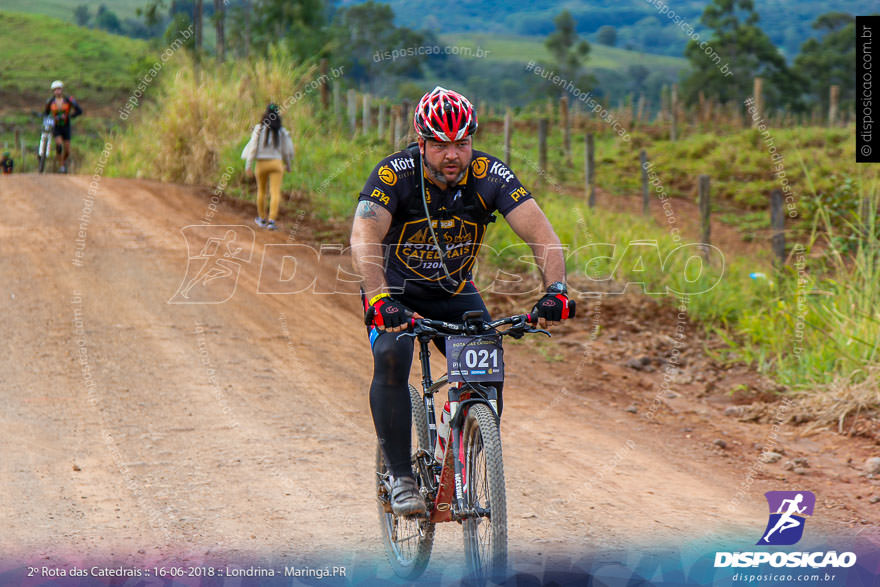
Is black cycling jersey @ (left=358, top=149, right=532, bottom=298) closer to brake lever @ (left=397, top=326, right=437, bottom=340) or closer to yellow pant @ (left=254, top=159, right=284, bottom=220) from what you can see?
brake lever @ (left=397, top=326, right=437, bottom=340)

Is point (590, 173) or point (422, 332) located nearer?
point (422, 332)

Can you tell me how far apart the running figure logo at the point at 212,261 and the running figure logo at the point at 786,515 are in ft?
21.1

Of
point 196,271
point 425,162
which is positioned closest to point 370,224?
point 425,162

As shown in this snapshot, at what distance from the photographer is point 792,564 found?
4574mm

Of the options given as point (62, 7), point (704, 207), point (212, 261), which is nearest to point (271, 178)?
point (212, 261)

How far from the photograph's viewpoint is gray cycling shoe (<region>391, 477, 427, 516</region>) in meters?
3.93

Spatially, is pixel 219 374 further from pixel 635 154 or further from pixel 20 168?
pixel 20 168

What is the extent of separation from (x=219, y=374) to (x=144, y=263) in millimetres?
4000

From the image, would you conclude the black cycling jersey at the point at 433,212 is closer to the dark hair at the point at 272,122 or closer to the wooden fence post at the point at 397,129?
the dark hair at the point at 272,122

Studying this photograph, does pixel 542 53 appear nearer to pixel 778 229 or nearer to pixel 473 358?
pixel 778 229

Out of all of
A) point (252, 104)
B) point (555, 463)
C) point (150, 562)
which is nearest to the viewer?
point (150, 562)

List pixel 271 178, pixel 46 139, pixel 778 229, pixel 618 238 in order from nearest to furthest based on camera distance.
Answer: pixel 778 229, pixel 618 238, pixel 271 178, pixel 46 139

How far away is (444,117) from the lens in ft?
13.0

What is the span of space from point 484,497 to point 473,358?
0.58 metres
